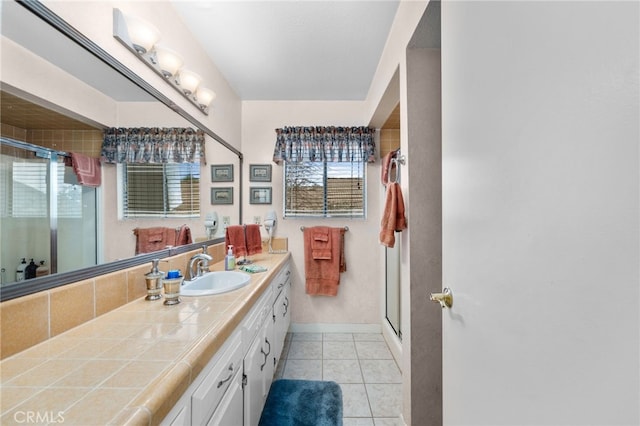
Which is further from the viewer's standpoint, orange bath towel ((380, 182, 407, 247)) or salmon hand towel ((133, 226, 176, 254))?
orange bath towel ((380, 182, 407, 247))

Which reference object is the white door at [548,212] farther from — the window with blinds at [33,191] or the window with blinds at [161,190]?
the window with blinds at [161,190]

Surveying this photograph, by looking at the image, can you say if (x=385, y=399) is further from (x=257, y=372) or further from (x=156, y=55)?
(x=156, y=55)

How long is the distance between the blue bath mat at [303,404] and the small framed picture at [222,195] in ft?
5.01

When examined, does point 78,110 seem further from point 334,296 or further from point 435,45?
point 334,296

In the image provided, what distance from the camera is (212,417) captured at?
33.1 inches

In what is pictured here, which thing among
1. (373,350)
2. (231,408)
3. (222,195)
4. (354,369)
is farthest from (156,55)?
(373,350)

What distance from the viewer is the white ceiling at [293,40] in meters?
1.51

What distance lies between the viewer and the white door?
1.06 ft

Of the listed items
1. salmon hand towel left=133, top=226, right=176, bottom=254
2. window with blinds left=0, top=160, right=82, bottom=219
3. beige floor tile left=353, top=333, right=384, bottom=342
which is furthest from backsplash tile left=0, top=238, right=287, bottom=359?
beige floor tile left=353, top=333, right=384, bottom=342

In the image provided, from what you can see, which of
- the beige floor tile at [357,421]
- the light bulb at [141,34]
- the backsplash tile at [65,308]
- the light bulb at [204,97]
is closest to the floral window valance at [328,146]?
the light bulb at [204,97]

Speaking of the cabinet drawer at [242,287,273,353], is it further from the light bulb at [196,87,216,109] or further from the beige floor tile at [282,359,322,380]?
the light bulb at [196,87,216,109]

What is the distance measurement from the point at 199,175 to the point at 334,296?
179 cm

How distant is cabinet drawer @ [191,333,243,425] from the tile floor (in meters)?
1.01

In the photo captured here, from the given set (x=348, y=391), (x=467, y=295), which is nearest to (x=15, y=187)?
(x=467, y=295)
